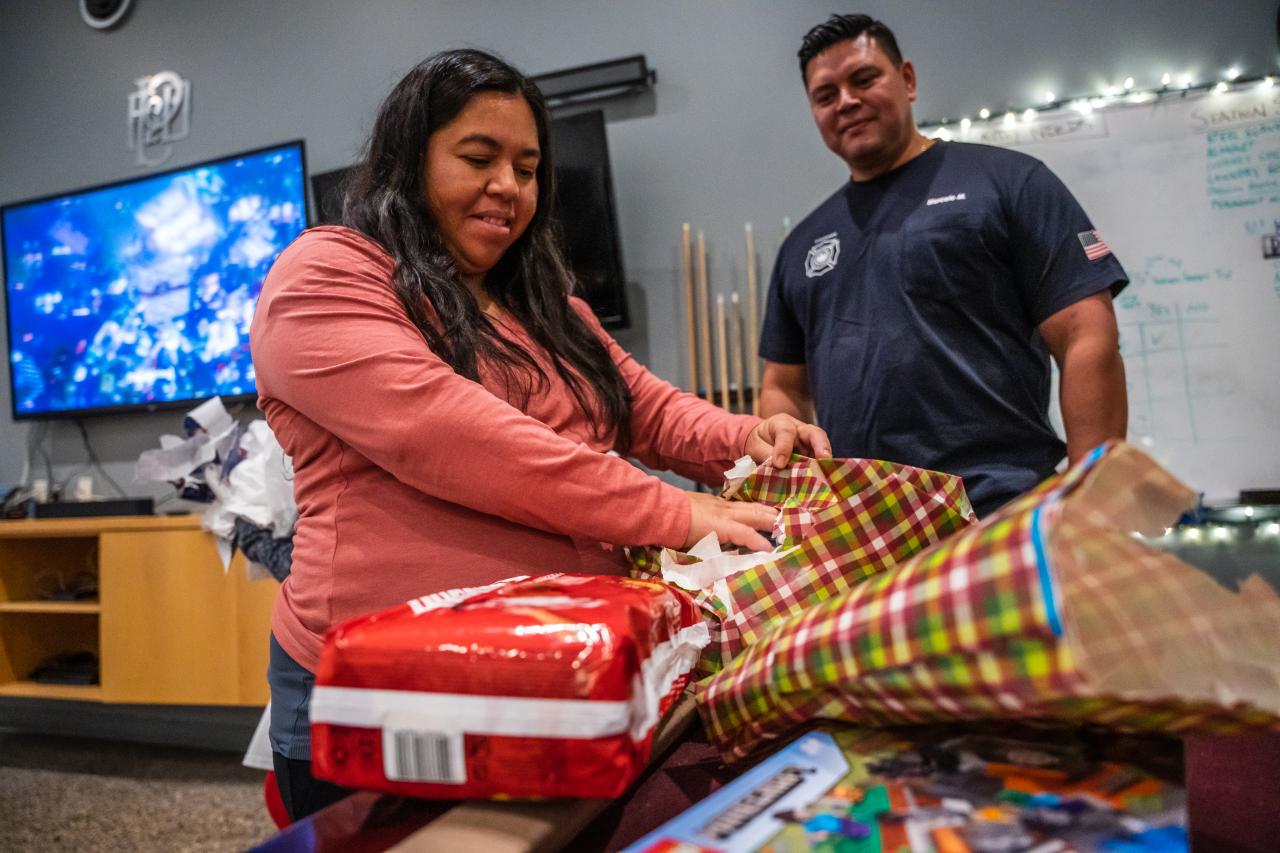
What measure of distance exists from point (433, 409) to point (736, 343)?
2101 millimetres

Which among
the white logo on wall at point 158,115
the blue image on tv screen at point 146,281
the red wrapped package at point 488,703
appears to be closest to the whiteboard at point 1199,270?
the red wrapped package at point 488,703

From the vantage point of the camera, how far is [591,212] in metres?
2.74

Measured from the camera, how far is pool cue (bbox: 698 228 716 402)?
2709mm

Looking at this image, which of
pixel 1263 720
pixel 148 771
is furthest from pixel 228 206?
pixel 1263 720

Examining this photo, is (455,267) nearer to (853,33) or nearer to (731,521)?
(731,521)

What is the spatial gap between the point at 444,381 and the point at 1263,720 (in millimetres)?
577

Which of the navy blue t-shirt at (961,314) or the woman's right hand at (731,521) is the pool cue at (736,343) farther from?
the woman's right hand at (731,521)

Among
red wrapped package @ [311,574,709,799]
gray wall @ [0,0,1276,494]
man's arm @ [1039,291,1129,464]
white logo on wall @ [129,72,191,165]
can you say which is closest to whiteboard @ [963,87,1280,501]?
gray wall @ [0,0,1276,494]

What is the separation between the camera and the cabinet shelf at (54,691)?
3068 mm

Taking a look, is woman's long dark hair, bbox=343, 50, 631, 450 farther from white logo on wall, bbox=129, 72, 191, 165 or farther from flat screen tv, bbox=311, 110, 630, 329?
white logo on wall, bbox=129, 72, 191, 165

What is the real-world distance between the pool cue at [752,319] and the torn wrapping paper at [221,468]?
1438 millimetres

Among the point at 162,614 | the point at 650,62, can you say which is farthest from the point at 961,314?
the point at 162,614

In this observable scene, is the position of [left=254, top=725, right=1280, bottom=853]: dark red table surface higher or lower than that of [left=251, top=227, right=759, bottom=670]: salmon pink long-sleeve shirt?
lower

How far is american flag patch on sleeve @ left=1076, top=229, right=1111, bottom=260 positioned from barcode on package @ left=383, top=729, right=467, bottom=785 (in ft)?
4.71
